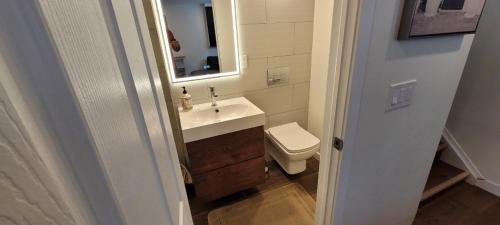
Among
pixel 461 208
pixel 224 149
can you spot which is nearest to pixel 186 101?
pixel 224 149

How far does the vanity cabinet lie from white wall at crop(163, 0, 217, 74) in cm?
66

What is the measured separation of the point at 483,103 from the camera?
1.65 metres

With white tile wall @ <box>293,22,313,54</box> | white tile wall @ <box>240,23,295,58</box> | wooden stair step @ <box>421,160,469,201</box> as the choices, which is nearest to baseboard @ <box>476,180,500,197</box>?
wooden stair step @ <box>421,160,469,201</box>

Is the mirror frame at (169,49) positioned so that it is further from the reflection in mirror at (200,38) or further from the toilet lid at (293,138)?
the toilet lid at (293,138)

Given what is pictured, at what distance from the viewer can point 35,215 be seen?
0.48 feet

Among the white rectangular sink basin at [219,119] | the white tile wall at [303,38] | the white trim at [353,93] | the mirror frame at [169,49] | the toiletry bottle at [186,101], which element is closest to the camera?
the white trim at [353,93]

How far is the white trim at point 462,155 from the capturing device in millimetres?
1767

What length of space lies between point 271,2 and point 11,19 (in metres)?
1.78

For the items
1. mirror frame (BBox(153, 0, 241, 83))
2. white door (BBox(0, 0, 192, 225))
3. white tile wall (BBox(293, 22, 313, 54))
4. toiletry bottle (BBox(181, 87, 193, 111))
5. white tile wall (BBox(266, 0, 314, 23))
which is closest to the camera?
white door (BBox(0, 0, 192, 225))

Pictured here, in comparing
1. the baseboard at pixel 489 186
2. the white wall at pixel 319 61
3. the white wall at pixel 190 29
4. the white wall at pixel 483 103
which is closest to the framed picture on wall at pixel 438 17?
the white wall at pixel 319 61

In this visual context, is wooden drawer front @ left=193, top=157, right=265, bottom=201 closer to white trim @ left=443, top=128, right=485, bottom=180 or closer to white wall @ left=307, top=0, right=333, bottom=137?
white wall @ left=307, top=0, right=333, bottom=137

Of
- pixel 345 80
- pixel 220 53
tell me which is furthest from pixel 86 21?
pixel 220 53

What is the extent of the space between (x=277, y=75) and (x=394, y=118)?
112 centimetres

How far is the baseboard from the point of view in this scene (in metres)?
1.66
